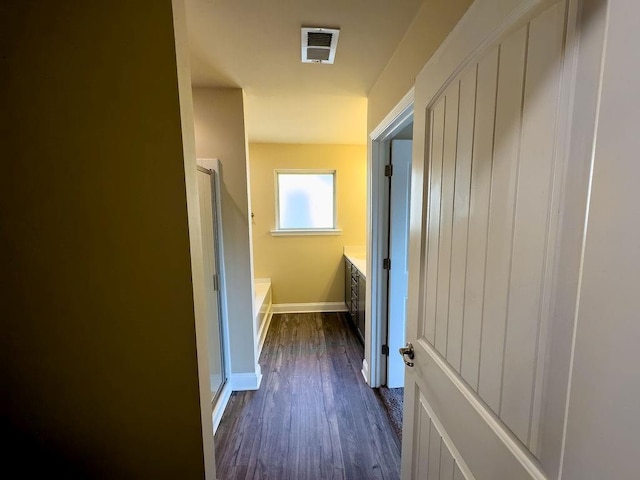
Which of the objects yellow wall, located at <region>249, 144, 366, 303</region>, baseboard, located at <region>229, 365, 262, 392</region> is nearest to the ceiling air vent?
yellow wall, located at <region>249, 144, 366, 303</region>

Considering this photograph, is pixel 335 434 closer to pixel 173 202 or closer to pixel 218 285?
pixel 218 285

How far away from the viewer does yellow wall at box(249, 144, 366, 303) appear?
3740 millimetres

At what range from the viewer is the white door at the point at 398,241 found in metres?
2.07

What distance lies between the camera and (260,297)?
3.17m

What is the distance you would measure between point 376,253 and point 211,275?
1.23 metres

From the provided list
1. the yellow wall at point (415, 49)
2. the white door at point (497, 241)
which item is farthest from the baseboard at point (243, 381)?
the yellow wall at point (415, 49)

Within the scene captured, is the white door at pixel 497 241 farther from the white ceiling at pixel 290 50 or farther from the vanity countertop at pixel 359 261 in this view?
the vanity countertop at pixel 359 261

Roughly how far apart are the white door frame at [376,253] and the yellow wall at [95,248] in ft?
4.90

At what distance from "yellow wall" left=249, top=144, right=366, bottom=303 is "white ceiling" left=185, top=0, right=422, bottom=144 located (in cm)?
115

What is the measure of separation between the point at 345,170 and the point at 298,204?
2.65 ft

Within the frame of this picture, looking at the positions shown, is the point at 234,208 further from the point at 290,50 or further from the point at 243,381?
the point at 243,381

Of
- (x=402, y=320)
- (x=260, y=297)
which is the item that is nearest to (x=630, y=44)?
(x=402, y=320)

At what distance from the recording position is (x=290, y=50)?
1.54 metres

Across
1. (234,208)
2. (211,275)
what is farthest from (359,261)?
(211,275)
